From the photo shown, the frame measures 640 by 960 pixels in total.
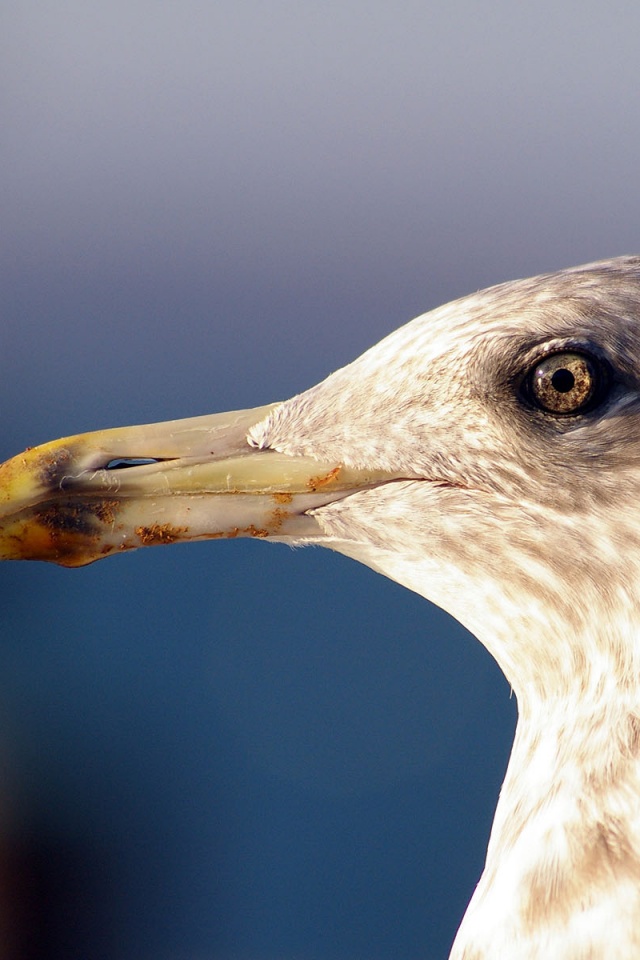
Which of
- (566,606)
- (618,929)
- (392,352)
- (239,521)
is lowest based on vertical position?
(618,929)

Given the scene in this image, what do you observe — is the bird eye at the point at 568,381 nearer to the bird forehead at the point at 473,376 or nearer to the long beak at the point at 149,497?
the bird forehead at the point at 473,376

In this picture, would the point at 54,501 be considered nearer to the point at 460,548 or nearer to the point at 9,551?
the point at 9,551

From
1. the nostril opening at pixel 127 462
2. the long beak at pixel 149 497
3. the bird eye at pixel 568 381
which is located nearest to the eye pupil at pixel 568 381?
the bird eye at pixel 568 381

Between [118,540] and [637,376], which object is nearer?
[637,376]

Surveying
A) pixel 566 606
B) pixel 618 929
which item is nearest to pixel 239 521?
pixel 566 606

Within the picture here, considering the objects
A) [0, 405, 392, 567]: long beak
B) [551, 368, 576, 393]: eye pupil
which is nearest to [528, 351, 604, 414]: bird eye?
[551, 368, 576, 393]: eye pupil

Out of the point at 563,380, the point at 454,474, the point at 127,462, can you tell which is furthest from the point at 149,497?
the point at 563,380
